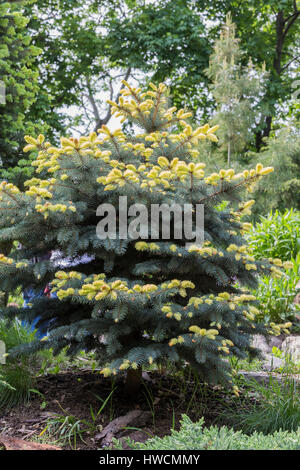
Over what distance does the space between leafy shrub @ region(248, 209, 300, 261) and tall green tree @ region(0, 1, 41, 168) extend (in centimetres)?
334

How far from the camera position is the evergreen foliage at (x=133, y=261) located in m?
2.17

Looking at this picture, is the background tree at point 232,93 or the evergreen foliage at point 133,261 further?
the background tree at point 232,93

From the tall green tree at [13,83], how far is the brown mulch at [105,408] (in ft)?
9.45

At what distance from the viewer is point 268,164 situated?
10117 mm

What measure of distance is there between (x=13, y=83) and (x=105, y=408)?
3562mm

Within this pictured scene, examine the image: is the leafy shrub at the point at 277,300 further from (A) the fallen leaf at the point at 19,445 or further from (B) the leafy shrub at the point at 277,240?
(A) the fallen leaf at the point at 19,445

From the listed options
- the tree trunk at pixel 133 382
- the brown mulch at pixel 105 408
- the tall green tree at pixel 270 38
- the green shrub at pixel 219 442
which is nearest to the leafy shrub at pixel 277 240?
the brown mulch at pixel 105 408

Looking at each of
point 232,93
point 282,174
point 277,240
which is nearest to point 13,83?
point 277,240

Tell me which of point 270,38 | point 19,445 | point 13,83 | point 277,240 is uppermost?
point 270,38

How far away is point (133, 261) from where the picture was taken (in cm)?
256

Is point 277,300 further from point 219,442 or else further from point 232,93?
point 232,93

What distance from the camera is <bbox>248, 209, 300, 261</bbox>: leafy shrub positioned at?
5922 mm

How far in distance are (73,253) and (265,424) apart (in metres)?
1.41
